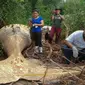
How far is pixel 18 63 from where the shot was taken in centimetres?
1018

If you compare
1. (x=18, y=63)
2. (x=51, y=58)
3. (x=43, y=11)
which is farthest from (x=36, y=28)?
(x=43, y=11)

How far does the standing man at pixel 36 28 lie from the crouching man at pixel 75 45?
209cm

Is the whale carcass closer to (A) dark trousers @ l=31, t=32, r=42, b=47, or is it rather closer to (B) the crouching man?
(A) dark trousers @ l=31, t=32, r=42, b=47

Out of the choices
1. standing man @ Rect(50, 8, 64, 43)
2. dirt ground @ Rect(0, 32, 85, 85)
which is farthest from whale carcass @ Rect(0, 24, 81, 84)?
standing man @ Rect(50, 8, 64, 43)

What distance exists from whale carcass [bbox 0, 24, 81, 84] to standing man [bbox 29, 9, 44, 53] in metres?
0.40

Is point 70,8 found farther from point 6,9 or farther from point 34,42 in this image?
point 6,9

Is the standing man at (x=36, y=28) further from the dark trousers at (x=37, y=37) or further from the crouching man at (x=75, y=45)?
the crouching man at (x=75, y=45)

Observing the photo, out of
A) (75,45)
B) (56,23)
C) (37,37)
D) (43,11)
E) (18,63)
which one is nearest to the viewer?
(18,63)

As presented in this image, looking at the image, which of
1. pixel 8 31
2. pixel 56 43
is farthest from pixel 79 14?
pixel 8 31

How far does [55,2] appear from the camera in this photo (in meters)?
24.5

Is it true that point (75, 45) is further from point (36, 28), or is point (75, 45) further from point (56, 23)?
point (56, 23)

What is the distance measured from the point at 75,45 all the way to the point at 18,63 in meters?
1.68

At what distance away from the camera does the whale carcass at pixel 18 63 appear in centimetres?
887

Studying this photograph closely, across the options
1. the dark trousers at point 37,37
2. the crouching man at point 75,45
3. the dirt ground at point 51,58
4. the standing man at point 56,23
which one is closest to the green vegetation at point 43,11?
the dark trousers at point 37,37
